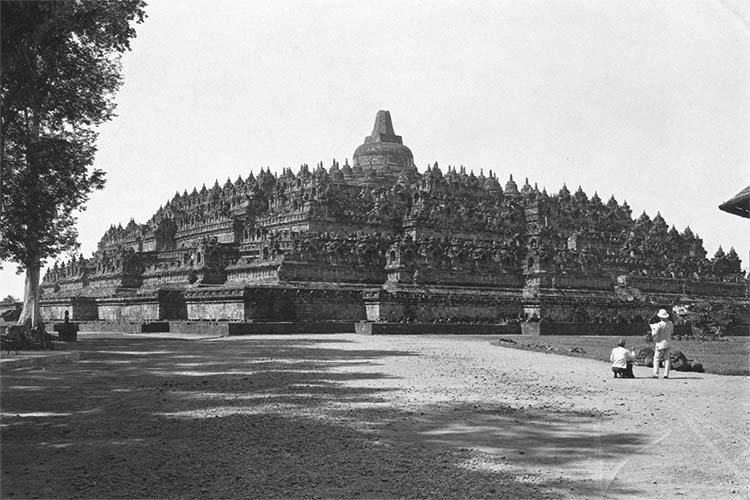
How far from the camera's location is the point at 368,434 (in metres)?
9.72

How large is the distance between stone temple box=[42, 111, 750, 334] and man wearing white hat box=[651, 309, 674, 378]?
24.8m

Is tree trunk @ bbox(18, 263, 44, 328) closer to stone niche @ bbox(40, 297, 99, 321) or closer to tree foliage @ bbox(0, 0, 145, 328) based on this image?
tree foliage @ bbox(0, 0, 145, 328)

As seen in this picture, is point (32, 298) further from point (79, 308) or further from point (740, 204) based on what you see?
point (79, 308)

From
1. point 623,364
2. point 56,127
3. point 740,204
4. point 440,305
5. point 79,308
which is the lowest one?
point 623,364

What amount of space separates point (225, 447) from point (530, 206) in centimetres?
7375

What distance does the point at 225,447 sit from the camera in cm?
894

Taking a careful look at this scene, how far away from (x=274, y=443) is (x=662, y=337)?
11.2 metres

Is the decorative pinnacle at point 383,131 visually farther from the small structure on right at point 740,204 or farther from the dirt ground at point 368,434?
the small structure on right at point 740,204

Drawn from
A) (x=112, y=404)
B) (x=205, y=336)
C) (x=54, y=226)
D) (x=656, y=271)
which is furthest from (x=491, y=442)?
(x=656, y=271)

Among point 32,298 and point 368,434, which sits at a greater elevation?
point 32,298

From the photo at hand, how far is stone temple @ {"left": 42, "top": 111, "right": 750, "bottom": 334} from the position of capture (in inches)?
1761

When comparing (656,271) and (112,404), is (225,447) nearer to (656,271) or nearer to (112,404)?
(112,404)

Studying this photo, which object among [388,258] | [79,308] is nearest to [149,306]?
[79,308]

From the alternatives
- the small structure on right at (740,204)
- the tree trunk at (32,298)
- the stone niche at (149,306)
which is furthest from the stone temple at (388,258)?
the small structure on right at (740,204)
